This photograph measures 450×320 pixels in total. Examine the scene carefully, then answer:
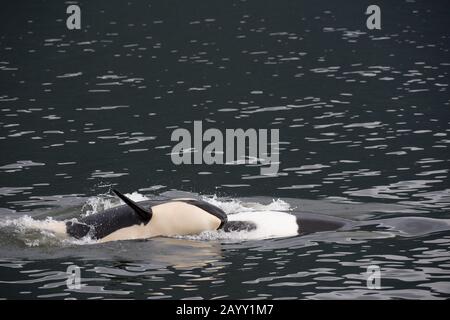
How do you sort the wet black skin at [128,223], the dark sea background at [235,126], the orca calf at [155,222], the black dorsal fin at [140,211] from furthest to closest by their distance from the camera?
the wet black skin at [128,223]
the orca calf at [155,222]
the black dorsal fin at [140,211]
the dark sea background at [235,126]

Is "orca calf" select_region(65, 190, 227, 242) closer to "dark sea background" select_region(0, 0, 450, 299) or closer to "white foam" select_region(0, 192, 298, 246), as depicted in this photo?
"white foam" select_region(0, 192, 298, 246)

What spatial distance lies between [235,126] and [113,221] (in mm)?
11564

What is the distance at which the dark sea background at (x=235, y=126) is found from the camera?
1697 centimetres

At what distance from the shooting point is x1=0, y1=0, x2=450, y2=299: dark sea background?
1697cm

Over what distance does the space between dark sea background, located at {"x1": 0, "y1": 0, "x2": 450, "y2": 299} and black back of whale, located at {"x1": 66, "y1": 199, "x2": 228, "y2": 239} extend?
1.32ft

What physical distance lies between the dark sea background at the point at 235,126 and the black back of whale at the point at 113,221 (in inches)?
15.8

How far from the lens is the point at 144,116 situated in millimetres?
31062

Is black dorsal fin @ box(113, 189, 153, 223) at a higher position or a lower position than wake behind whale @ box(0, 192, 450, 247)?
higher

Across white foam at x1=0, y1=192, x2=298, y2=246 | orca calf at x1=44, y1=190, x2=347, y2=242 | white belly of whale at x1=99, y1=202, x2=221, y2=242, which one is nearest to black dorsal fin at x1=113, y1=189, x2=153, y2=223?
orca calf at x1=44, y1=190, x2=347, y2=242

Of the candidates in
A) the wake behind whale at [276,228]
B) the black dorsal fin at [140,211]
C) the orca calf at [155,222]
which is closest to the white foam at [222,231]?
the wake behind whale at [276,228]

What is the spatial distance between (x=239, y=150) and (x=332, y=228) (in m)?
8.86

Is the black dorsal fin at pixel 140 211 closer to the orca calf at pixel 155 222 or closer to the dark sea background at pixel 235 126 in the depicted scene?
the orca calf at pixel 155 222

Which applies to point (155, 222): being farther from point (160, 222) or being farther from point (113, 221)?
point (113, 221)

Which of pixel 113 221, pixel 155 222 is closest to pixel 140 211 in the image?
pixel 155 222
